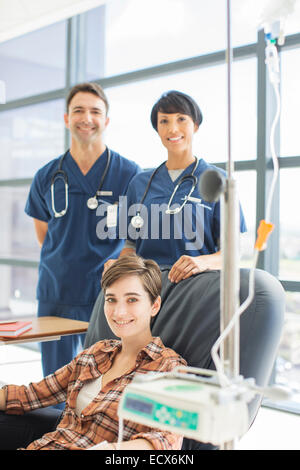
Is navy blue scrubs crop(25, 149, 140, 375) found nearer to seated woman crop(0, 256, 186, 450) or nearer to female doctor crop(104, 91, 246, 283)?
female doctor crop(104, 91, 246, 283)

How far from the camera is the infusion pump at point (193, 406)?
630 millimetres

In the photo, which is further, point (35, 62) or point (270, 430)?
point (35, 62)

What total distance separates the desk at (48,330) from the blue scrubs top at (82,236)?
38 centimetres

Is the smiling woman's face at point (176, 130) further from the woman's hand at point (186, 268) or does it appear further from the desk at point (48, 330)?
the desk at point (48, 330)

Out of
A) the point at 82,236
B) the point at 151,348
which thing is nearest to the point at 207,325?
the point at 151,348

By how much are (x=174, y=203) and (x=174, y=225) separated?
0.08 metres

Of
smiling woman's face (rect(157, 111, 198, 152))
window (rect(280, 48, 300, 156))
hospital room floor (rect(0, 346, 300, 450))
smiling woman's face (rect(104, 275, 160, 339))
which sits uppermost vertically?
window (rect(280, 48, 300, 156))

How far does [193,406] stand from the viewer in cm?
64

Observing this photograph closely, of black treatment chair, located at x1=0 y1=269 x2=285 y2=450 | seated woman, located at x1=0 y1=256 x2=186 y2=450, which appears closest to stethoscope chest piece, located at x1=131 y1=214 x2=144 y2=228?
black treatment chair, located at x1=0 y1=269 x2=285 y2=450

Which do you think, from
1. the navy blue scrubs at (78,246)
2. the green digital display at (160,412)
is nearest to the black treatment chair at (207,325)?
the green digital display at (160,412)

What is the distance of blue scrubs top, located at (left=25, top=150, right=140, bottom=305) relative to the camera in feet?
7.07

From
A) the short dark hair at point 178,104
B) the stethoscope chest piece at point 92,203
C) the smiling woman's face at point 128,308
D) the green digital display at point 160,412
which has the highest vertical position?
the short dark hair at point 178,104

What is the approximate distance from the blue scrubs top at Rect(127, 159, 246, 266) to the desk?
360 millimetres

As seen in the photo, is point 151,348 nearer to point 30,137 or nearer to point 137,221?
point 137,221
